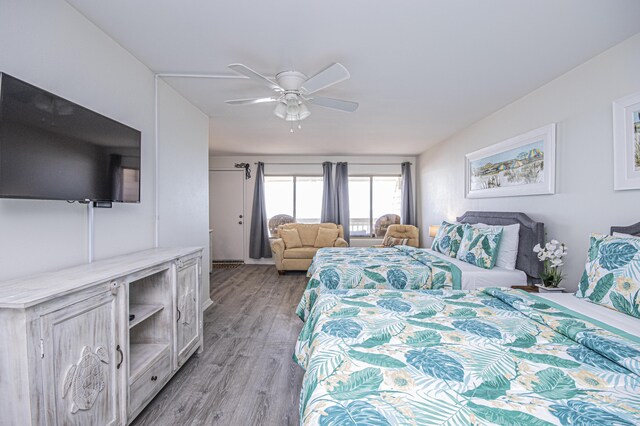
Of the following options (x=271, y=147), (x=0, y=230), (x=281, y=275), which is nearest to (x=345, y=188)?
(x=271, y=147)

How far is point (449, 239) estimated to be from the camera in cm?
368

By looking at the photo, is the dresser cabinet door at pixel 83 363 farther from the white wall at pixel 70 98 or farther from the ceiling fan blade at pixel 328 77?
the ceiling fan blade at pixel 328 77

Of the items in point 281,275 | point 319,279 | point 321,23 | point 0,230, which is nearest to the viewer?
point 0,230

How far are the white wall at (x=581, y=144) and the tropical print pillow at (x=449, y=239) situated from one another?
0.57 meters

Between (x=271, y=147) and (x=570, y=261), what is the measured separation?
4.67 meters

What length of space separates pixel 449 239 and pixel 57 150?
3761 mm

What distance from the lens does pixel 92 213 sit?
185 cm

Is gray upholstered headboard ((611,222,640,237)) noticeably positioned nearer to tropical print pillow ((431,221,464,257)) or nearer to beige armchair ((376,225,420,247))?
tropical print pillow ((431,221,464,257))

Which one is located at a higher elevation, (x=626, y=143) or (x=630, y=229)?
(x=626, y=143)

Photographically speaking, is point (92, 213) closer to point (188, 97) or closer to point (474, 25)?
point (188, 97)

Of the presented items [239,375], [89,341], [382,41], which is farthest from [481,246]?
[89,341]

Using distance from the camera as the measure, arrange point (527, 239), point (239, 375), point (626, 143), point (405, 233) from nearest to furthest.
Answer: point (626, 143) < point (239, 375) < point (527, 239) < point (405, 233)

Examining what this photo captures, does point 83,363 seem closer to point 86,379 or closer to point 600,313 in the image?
point 86,379

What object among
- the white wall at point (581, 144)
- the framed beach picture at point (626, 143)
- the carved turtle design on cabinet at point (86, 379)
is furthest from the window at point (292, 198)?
the carved turtle design on cabinet at point (86, 379)
